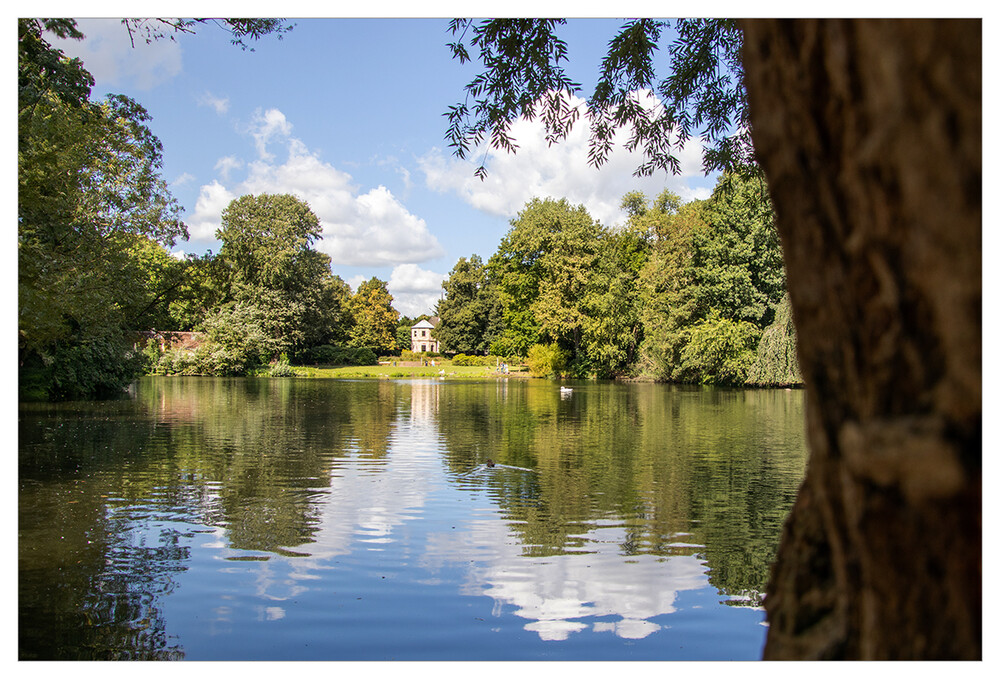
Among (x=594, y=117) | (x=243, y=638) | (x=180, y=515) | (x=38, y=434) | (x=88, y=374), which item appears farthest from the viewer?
(x=88, y=374)

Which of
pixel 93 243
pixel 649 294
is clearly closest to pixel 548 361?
pixel 649 294

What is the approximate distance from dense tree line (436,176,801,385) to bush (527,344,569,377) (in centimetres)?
8

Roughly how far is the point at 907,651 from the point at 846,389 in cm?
56

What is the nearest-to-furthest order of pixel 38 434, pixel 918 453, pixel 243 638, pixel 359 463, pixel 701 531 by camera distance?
1. pixel 918 453
2. pixel 243 638
3. pixel 701 531
4. pixel 359 463
5. pixel 38 434

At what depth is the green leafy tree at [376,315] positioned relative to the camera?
84.4 meters

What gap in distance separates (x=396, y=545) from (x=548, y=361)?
44830 millimetres

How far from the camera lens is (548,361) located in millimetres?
51438

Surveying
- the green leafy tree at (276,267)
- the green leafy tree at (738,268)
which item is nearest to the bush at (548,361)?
the green leafy tree at (738,268)

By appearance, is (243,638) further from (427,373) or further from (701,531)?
(427,373)

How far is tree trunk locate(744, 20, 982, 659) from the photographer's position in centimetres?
137

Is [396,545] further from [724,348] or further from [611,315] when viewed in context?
[611,315]

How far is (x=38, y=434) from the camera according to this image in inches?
571

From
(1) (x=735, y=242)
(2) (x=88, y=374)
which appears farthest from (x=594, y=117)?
(1) (x=735, y=242)

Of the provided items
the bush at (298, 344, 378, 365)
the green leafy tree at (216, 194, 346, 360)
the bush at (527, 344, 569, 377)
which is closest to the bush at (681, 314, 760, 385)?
the bush at (527, 344, 569, 377)
